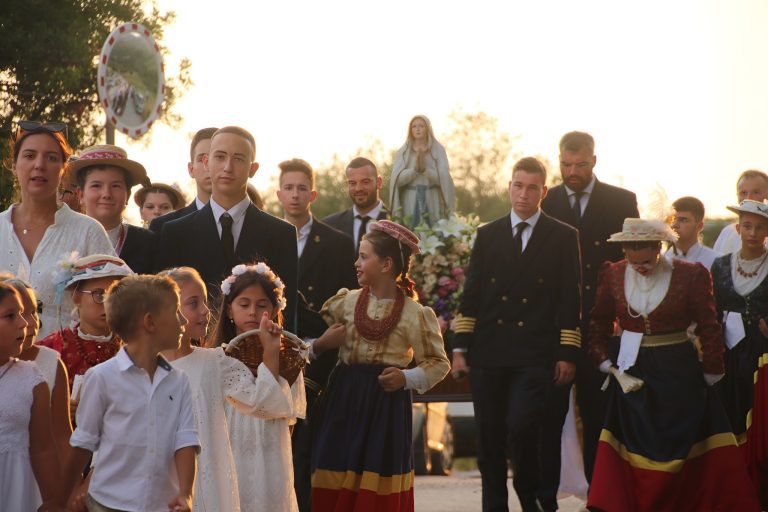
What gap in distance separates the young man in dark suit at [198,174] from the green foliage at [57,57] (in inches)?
200

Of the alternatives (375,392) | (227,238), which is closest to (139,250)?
(227,238)

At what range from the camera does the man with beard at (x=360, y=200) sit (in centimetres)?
1204

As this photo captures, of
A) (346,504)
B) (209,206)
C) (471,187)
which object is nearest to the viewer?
(209,206)

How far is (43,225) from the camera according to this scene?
7812 mm

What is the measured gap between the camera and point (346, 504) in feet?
30.7

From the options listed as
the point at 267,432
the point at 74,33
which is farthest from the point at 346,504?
the point at 74,33

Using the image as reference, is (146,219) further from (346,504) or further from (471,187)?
(471,187)

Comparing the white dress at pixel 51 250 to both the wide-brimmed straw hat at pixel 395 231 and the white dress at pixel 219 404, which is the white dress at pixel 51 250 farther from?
the wide-brimmed straw hat at pixel 395 231

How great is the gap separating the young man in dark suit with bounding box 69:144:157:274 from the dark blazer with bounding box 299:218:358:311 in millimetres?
1860

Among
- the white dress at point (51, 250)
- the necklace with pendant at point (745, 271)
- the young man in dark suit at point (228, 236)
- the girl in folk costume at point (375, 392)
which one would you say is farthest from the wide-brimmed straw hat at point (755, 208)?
the white dress at point (51, 250)

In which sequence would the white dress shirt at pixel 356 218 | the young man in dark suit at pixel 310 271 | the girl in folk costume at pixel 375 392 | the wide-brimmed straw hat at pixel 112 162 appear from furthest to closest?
the white dress shirt at pixel 356 218 → the young man in dark suit at pixel 310 271 → the girl in folk costume at pixel 375 392 → the wide-brimmed straw hat at pixel 112 162

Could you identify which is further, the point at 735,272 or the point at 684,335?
the point at 735,272

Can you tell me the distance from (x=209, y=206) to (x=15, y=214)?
1.11 metres

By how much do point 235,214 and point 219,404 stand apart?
144cm
